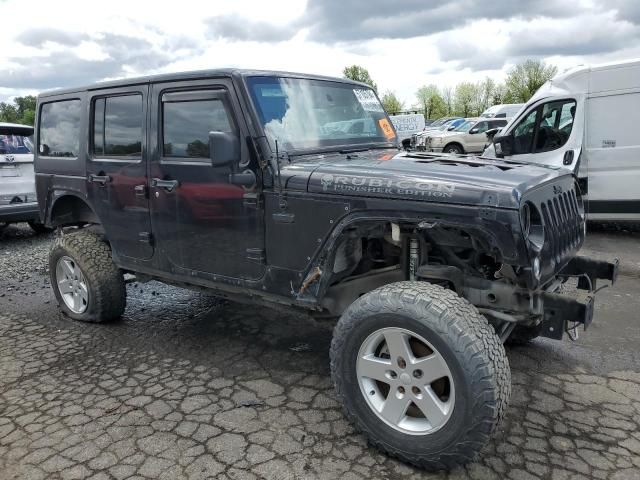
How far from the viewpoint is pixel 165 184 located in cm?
382

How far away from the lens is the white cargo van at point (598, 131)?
7242mm

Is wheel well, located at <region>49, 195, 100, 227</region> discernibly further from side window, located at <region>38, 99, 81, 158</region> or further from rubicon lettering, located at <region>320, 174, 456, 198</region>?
rubicon lettering, located at <region>320, 174, 456, 198</region>

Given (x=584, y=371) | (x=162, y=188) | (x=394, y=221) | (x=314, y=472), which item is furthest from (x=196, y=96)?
(x=584, y=371)

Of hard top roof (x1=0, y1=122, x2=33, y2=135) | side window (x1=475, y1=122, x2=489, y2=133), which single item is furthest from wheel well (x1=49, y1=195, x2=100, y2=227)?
side window (x1=475, y1=122, x2=489, y2=133)

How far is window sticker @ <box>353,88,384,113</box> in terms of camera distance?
4.25 metres

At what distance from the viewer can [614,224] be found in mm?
8703

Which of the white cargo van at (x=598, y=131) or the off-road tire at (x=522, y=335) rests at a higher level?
the white cargo van at (x=598, y=131)

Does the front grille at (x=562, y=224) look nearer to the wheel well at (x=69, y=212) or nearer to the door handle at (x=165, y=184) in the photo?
the door handle at (x=165, y=184)

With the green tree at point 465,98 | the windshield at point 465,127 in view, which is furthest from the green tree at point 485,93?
the windshield at point 465,127

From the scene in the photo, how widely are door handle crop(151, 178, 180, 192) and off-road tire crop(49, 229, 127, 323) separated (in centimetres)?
111

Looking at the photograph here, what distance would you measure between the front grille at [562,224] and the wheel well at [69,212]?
152 inches

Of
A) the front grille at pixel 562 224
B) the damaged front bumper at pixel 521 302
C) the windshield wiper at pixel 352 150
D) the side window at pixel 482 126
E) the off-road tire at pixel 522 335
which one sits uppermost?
the side window at pixel 482 126

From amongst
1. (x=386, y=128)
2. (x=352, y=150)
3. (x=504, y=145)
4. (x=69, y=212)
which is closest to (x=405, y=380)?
(x=352, y=150)

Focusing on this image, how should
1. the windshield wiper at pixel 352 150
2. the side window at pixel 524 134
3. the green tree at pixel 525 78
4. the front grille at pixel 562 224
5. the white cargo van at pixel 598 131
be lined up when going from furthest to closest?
the green tree at pixel 525 78, the side window at pixel 524 134, the white cargo van at pixel 598 131, the windshield wiper at pixel 352 150, the front grille at pixel 562 224
